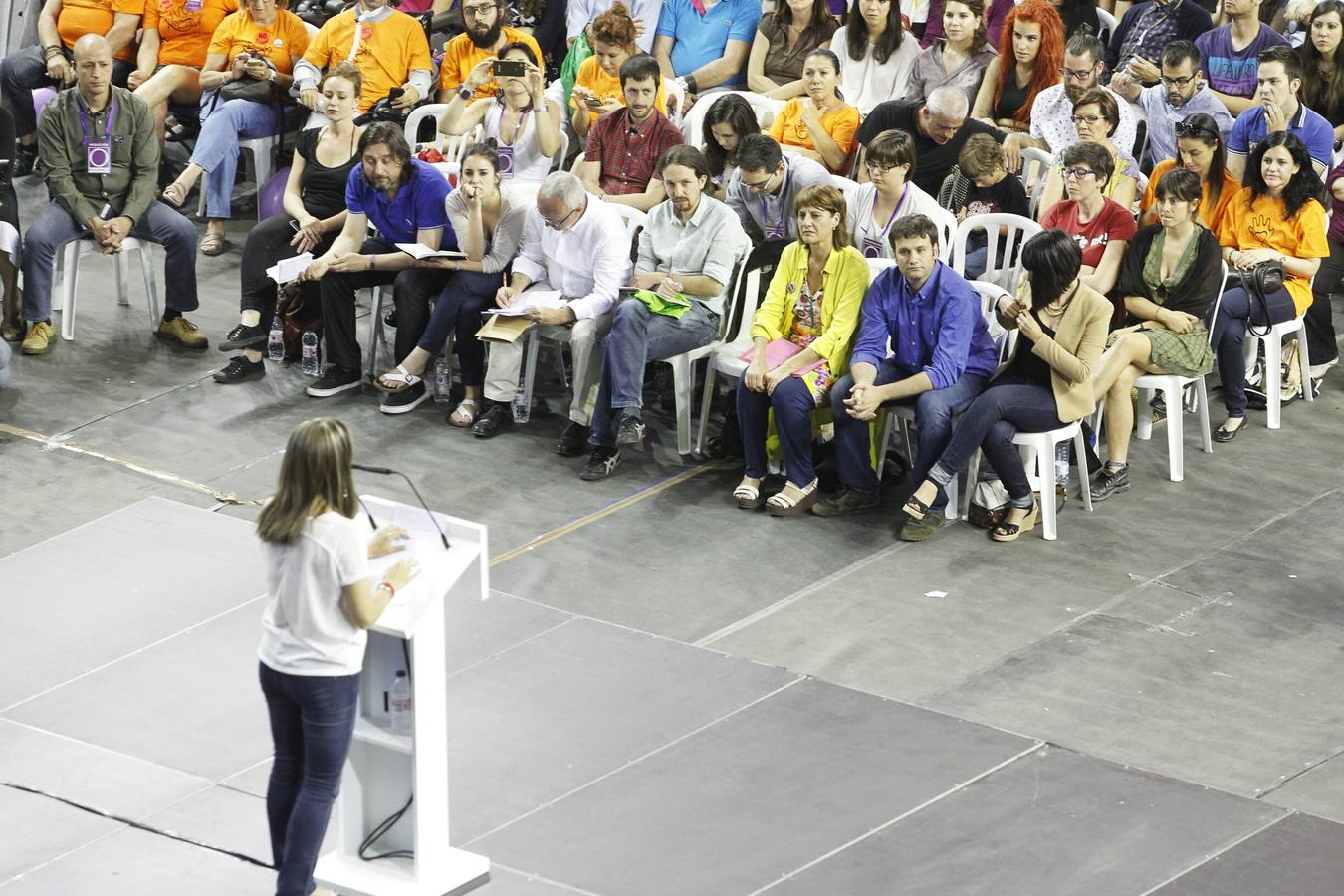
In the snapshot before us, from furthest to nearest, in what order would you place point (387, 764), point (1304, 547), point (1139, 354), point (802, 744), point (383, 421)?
point (383, 421), point (1139, 354), point (1304, 547), point (802, 744), point (387, 764)

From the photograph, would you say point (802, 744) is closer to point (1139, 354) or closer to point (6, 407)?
point (1139, 354)

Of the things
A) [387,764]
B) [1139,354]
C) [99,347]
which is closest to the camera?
[387,764]

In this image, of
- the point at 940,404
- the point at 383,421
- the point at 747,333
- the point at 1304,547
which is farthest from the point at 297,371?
the point at 1304,547

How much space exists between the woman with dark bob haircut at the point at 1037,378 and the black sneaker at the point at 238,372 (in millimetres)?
3287

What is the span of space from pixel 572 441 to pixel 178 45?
432cm

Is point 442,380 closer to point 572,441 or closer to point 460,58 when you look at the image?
point 572,441

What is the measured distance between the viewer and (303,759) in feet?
16.1

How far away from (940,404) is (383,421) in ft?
8.37

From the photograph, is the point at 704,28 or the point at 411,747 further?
the point at 704,28

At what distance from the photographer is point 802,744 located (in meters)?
6.07

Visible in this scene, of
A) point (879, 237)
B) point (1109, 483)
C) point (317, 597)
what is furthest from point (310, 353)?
point (317, 597)

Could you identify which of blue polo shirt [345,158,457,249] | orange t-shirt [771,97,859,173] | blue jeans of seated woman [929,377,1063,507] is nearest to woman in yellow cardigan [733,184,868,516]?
blue jeans of seated woman [929,377,1063,507]

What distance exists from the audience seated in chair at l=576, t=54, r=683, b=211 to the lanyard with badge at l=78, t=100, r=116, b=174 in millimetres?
2235

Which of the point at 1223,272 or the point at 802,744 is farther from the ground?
the point at 1223,272
